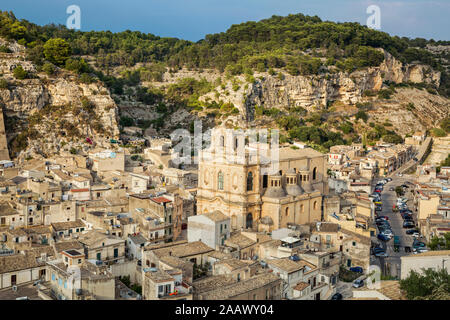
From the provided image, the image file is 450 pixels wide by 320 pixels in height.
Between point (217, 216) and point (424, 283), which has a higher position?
point (217, 216)

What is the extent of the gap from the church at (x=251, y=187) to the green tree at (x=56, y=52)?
2717 centimetres

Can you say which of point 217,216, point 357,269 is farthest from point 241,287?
point 357,269

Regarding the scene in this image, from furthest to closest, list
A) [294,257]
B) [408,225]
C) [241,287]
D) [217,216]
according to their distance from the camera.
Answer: [408,225] < [217,216] < [294,257] < [241,287]

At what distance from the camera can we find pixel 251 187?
1041 inches

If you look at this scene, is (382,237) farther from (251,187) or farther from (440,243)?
(251,187)

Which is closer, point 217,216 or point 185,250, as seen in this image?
point 185,250

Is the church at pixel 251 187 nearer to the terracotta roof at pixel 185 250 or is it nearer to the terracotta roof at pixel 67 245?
the terracotta roof at pixel 185 250

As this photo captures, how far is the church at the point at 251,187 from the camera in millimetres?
26156

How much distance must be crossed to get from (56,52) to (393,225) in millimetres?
32048

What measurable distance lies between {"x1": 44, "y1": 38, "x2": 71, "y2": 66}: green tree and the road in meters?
29.0

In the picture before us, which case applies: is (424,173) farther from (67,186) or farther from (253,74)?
(67,186)

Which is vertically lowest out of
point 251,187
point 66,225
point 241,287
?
point 241,287

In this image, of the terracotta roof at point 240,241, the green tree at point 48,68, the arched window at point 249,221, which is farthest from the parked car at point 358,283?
the green tree at point 48,68
